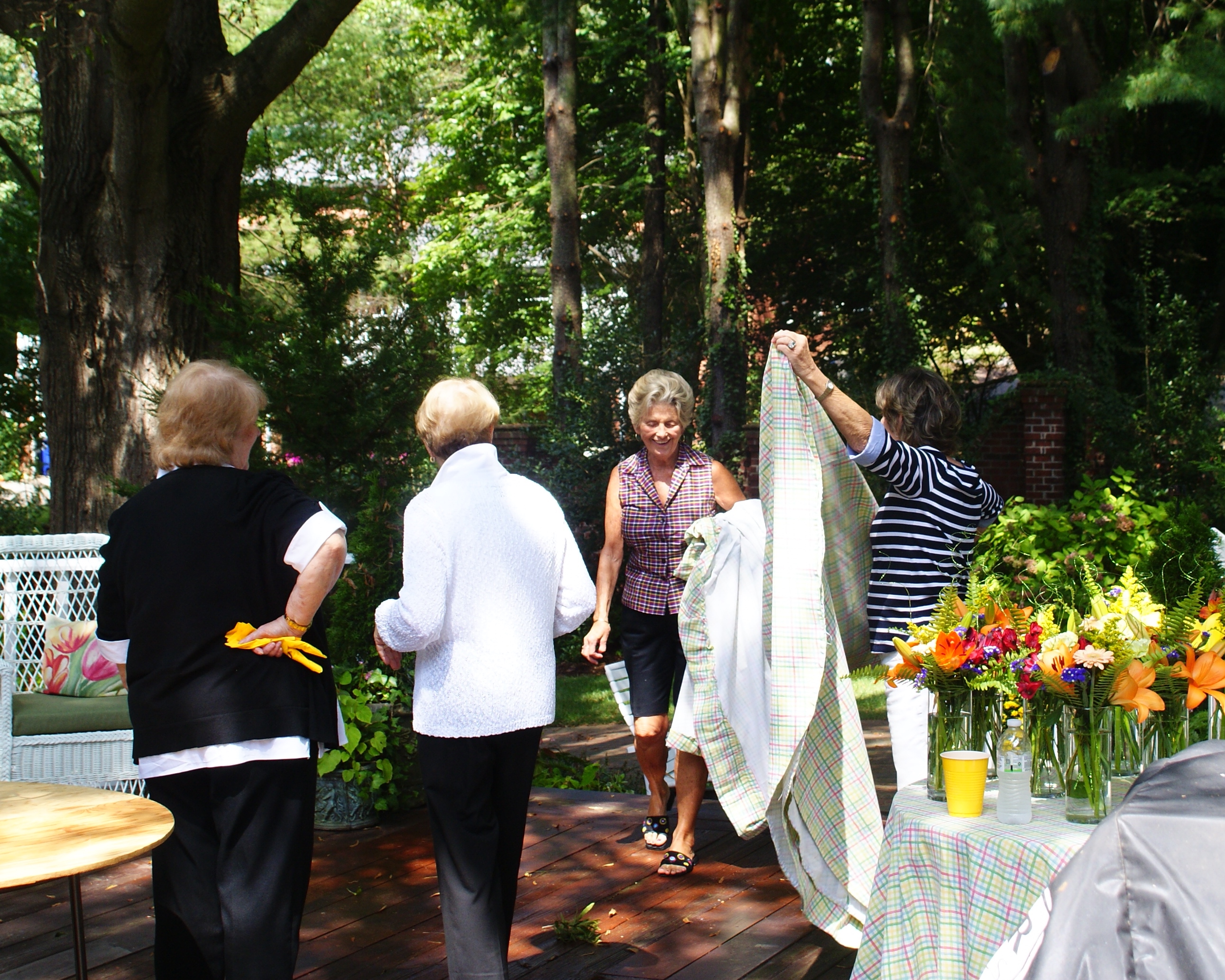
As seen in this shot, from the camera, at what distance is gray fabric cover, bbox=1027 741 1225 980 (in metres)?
1.26

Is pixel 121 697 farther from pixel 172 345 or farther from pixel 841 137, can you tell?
pixel 841 137

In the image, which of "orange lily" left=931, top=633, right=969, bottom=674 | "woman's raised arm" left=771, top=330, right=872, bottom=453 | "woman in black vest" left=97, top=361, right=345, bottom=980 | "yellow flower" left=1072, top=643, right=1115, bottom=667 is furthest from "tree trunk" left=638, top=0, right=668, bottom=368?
"yellow flower" left=1072, top=643, right=1115, bottom=667

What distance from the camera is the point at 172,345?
652 centimetres

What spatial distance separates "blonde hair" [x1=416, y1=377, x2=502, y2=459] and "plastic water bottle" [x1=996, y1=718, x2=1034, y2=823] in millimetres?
1557

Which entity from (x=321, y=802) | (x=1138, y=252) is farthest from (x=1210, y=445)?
(x=321, y=802)

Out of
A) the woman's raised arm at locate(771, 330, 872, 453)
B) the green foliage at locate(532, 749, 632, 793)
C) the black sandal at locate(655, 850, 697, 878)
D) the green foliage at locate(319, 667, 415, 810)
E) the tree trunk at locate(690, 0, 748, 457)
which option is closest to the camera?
the woman's raised arm at locate(771, 330, 872, 453)

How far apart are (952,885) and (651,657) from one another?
7.66ft

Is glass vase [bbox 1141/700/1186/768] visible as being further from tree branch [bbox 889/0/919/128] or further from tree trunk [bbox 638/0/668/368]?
tree trunk [bbox 638/0/668/368]

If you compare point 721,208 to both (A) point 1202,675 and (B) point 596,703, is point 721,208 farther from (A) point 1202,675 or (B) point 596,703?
(A) point 1202,675

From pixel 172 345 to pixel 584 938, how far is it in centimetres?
437

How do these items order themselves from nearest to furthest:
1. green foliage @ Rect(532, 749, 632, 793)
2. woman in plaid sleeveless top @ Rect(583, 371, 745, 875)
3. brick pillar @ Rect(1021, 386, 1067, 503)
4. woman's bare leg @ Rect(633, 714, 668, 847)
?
woman in plaid sleeveless top @ Rect(583, 371, 745, 875)
woman's bare leg @ Rect(633, 714, 668, 847)
green foliage @ Rect(532, 749, 632, 793)
brick pillar @ Rect(1021, 386, 1067, 503)

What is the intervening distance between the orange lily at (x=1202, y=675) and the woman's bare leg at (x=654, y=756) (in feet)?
8.05

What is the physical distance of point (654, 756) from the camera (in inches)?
182

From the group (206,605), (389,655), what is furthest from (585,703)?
(206,605)
